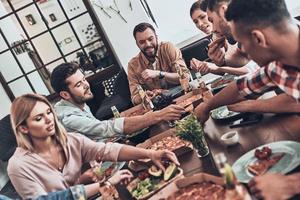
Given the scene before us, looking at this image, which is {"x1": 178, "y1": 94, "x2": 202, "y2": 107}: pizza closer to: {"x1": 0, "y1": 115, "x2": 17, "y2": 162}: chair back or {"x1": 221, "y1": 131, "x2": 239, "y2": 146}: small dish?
{"x1": 221, "y1": 131, "x2": 239, "y2": 146}: small dish

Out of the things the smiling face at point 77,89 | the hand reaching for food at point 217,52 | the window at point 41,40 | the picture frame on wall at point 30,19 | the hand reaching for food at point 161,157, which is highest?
the picture frame on wall at point 30,19

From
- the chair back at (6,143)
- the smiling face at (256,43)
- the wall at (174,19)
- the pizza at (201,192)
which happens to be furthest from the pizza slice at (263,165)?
the chair back at (6,143)

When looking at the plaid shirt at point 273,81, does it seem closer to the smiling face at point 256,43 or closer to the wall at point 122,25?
the smiling face at point 256,43

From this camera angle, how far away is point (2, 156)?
15.6 feet

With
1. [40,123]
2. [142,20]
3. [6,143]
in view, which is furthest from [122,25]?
[40,123]

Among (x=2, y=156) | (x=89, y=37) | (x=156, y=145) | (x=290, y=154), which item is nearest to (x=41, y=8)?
(x=89, y=37)

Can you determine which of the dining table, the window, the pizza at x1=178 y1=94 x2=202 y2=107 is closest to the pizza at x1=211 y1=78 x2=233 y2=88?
the pizza at x1=178 y1=94 x2=202 y2=107

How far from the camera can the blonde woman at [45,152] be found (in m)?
2.00

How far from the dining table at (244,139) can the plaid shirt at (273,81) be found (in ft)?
0.47

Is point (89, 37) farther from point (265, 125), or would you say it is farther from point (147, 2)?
point (265, 125)

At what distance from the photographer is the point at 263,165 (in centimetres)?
127

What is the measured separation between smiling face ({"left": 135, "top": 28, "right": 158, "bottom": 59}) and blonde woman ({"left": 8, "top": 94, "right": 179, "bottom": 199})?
1608mm

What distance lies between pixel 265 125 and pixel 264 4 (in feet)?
1.97

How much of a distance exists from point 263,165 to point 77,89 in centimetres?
185
